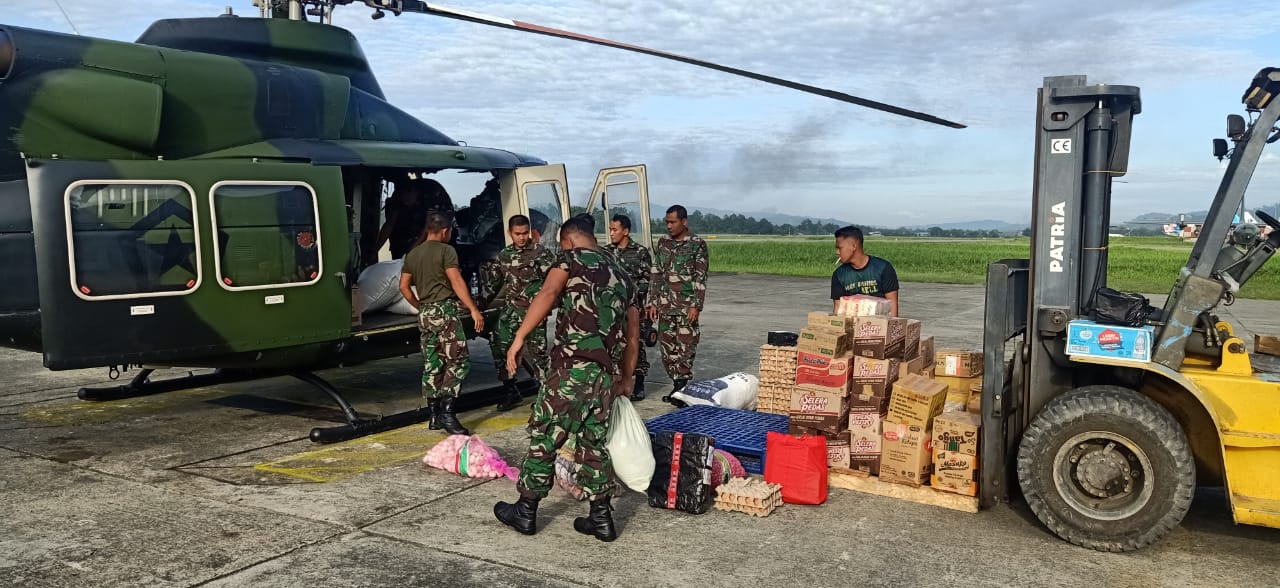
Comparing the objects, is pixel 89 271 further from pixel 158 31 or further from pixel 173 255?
pixel 158 31

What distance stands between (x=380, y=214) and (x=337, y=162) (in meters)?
2.30

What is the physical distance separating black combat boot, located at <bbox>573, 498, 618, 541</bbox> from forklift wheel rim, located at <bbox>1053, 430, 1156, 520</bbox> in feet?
7.82

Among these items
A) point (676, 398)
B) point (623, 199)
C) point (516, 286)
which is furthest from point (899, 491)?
point (623, 199)

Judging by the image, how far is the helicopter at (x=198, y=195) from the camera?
578 cm

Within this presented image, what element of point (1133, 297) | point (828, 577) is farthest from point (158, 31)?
point (1133, 297)

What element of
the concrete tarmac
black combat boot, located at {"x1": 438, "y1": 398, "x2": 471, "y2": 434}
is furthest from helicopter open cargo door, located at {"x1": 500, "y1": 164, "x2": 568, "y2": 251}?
the concrete tarmac

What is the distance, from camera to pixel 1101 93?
4.66 metres

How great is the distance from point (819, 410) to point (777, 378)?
4.30 feet

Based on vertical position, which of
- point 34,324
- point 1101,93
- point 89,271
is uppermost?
point 1101,93

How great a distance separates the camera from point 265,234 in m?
6.55

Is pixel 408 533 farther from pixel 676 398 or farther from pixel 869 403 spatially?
pixel 676 398

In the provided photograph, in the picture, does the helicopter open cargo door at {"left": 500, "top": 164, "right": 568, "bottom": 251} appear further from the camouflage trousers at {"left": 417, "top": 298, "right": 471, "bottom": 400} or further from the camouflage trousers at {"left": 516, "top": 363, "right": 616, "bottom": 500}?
the camouflage trousers at {"left": 516, "top": 363, "right": 616, "bottom": 500}

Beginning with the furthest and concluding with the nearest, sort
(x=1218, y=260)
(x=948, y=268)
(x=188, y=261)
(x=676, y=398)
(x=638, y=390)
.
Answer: (x=948, y=268) → (x=638, y=390) → (x=676, y=398) → (x=188, y=261) → (x=1218, y=260)

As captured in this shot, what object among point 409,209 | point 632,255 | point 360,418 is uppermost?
point 409,209
